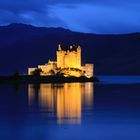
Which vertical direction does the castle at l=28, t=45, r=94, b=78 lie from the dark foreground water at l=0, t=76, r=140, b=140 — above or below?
above

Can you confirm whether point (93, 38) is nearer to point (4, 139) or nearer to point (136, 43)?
point (136, 43)

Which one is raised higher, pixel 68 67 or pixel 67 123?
pixel 68 67

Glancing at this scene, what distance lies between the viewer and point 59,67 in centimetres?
5716

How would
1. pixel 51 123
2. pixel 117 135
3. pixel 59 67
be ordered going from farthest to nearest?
pixel 59 67 < pixel 51 123 < pixel 117 135

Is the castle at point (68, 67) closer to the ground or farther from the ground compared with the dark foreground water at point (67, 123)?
farther from the ground

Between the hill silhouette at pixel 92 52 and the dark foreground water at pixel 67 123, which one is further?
the hill silhouette at pixel 92 52

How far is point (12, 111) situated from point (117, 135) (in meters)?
7.86

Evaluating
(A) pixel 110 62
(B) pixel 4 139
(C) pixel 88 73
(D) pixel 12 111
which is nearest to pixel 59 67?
(C) pixel 88 73

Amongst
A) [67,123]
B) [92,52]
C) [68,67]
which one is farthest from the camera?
[92,52]

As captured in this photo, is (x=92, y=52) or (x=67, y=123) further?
(x=92, y=52)

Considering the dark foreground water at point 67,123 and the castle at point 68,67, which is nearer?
the dark foreground water at point 67,123

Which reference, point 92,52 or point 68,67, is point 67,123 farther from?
point 92,52

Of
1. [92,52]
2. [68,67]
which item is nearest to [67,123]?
[68,67]

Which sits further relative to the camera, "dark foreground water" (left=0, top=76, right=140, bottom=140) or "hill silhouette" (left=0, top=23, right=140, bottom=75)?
"hill silhouette" (left=0, top=23, right=140, bottom=75)
